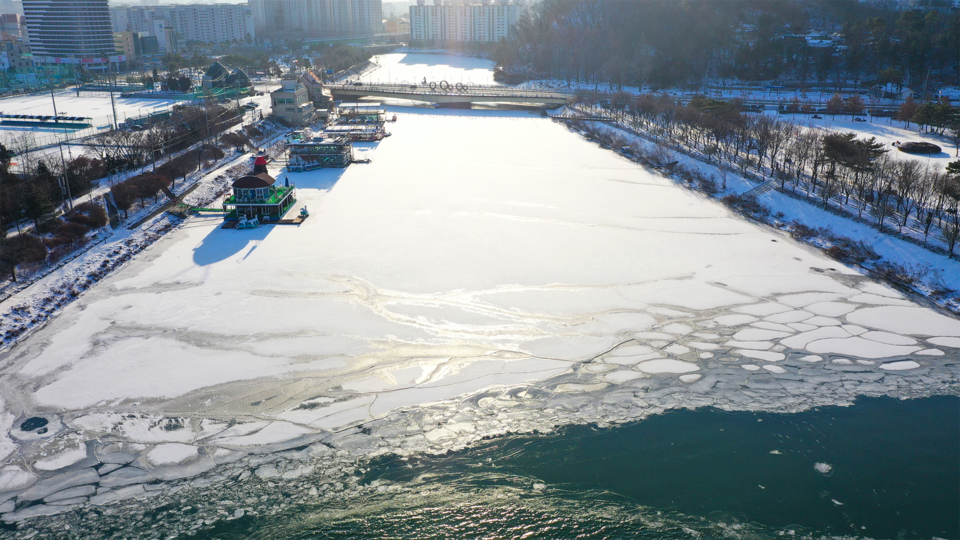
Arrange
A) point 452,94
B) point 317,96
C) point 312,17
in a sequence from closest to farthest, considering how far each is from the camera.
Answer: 1. point 317,96
2. point 452,94
3. point 312,17

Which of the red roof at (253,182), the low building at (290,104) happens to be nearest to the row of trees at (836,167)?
the red roof at (253,182)

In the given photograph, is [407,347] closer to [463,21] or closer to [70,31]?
[70,31]

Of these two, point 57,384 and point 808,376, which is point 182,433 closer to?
point 57,384

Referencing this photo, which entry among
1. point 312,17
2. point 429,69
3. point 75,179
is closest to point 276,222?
point 75,179

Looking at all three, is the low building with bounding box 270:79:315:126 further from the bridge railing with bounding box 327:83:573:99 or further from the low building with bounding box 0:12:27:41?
the low building with bounding box 0:12:27:41

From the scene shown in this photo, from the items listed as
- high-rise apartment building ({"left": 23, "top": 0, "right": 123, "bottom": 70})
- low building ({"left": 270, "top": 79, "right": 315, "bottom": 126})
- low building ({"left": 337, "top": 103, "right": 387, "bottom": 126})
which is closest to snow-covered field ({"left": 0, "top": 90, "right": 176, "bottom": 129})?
low building ({"left": 270, "top": 79, "right": 315, "bottom": 126})

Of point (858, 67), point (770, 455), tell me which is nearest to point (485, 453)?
point (770, 455)
